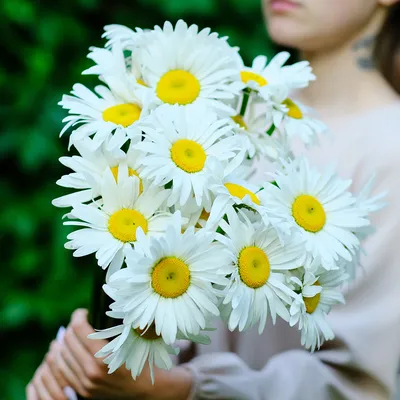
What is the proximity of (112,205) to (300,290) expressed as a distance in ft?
0.52

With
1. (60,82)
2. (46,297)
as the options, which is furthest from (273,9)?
(46,297)

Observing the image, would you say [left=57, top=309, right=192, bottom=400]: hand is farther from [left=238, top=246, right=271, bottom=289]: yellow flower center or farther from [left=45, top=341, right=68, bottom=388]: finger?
[left=238, top=246, right=271, bottom=289]: yellow flower center

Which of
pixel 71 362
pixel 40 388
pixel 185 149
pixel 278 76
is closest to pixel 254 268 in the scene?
pixel 185 149

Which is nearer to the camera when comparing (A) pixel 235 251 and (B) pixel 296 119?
(A) pixel 235 251

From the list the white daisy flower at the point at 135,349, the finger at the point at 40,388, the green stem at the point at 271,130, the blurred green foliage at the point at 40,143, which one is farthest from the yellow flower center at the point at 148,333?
the blurred green foliage at the point at 40,143

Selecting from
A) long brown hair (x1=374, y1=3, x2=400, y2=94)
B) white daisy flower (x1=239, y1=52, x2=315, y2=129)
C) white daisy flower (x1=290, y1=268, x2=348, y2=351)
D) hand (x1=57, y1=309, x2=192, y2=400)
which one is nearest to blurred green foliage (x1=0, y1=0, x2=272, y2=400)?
long brown hair (x1=374, y1=3, x2=400, y2=94)

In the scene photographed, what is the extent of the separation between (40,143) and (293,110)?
2.19 ft

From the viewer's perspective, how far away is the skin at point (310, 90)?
67 cm

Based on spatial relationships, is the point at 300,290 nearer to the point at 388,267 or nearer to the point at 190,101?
the point at 190,101

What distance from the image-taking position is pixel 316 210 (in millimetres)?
520

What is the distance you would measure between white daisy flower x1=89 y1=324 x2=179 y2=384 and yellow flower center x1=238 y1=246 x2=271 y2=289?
0.08m

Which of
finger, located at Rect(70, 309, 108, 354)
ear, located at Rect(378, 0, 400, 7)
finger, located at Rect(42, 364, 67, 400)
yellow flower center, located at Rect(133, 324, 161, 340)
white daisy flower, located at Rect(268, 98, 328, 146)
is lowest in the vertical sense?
finger, located at Rect(42, 364, 67, 400)

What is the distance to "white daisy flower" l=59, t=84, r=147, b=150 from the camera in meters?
0.49

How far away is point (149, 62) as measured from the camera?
0.55 m
